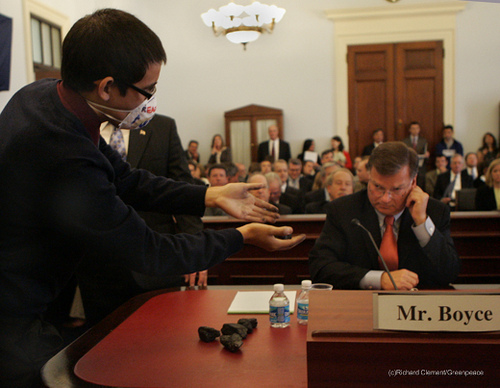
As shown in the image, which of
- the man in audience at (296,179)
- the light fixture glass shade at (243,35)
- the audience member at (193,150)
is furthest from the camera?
the audience member at (193,150)

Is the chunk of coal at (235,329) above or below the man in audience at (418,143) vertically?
below

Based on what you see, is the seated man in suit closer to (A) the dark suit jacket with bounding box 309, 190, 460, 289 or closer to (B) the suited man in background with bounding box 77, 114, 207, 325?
(A) the dark suit jacket with bounding box 309, 190, 460, 289

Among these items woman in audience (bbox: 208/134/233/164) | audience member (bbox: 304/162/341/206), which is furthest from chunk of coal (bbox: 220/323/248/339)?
woman in audience (bbox: 208/134/233/164)

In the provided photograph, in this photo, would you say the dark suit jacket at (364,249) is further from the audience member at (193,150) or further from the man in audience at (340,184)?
the audience member at (193,150)

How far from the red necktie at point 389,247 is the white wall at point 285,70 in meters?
8.16

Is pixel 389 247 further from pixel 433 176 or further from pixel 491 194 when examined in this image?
pixel 433 176

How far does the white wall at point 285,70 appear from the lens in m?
9.91

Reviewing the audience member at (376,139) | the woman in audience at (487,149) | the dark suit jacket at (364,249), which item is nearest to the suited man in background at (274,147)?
the audience member at (376,139)

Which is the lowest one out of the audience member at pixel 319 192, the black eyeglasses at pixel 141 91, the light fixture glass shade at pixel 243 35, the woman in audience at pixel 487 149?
the audience member at pixel 319 192

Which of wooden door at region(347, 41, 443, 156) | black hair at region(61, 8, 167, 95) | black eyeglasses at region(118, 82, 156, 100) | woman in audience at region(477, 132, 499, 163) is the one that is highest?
wooden door at region(347, 41, 443, 156)

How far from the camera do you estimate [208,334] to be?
4.69ft

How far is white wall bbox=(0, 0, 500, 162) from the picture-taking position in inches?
390

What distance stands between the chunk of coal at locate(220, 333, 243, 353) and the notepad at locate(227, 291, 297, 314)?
1.07 ft

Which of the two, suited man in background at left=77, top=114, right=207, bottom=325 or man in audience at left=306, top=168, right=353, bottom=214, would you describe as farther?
man in audience at left=306, top=168, right=353, bottom=214
